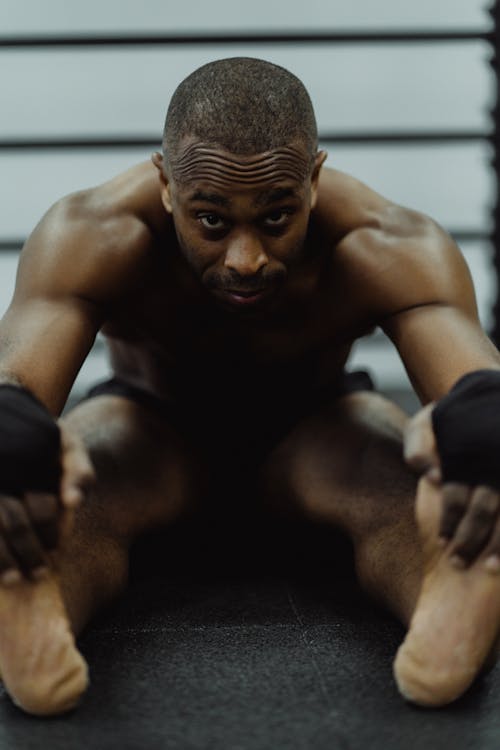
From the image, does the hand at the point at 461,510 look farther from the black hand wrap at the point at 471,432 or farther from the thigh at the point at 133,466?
the thigh at the point at 133,466

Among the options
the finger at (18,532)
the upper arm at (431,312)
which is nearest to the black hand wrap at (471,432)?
the upper arm at (431,312)

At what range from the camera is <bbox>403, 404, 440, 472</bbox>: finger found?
0.94 m

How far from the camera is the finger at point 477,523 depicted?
919mm

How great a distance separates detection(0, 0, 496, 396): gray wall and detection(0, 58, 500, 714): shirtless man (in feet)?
3.96

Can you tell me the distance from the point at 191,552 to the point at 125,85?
1.49m

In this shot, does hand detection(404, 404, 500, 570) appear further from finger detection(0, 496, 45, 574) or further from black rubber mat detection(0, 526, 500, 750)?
finger detection(0, 496, 45, 574)

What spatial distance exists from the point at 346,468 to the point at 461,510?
429mm

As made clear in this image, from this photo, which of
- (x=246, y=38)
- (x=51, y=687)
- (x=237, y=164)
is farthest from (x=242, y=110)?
(x=246, y=38)

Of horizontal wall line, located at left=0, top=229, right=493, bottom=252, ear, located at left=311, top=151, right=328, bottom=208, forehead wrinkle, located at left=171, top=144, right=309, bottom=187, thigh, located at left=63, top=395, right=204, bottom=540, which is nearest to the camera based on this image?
forehead wrinkle, located at left=171, top=144, right=309, bottom=187

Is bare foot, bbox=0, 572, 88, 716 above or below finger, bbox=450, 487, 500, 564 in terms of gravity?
below

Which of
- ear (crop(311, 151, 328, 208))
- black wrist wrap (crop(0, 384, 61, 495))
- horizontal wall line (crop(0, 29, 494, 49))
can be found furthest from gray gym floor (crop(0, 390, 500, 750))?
horizontal wall line (crop(0, 29, 494, 49))

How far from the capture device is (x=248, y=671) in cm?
108

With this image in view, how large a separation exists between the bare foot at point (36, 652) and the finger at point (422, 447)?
14.7 inches

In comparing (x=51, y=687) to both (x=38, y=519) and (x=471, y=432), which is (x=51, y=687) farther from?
(x=471, y=432)
